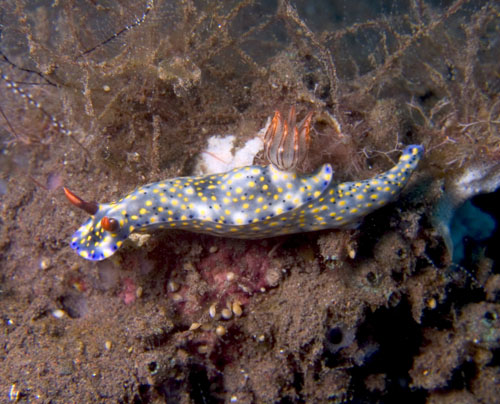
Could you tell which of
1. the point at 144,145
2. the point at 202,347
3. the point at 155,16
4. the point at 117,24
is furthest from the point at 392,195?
the point at 117,24

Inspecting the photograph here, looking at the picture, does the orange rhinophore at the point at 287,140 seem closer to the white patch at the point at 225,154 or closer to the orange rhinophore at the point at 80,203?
the white patch at the point at 225,154

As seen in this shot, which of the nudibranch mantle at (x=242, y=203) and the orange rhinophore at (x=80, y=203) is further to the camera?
the nudibranch mantle at (x=242, y=203)

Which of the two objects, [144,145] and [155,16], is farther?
[144,145]

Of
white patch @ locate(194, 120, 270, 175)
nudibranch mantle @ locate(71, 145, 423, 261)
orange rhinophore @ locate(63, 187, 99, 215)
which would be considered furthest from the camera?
white patch @ locate(194, 120, 270, 175)

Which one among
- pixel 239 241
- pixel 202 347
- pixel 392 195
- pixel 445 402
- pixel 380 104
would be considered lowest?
pixel 445 402

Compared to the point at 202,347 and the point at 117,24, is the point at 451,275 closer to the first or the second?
the point at 202,347

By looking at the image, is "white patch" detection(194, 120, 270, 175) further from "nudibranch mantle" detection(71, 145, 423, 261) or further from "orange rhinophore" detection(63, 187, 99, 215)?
"orange rhinophore" detection(63, 187, 99, 215)

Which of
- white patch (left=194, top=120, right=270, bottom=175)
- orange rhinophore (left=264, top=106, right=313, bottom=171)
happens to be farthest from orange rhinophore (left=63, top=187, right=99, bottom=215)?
orange rhinophore (left=264, top=106, right=313, bottom=171)

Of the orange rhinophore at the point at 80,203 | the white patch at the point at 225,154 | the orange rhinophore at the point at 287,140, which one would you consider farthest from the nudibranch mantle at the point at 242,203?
the white patch at the point at 225,154

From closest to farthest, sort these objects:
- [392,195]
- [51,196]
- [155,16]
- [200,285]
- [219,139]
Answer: [392,195]
[155,16]
[200,285]
[219,139]
[51,196]
